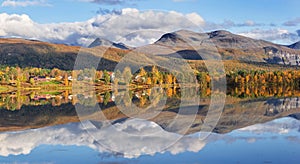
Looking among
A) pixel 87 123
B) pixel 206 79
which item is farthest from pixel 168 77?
pixel 87 123

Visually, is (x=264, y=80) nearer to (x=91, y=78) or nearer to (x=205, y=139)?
(x=91, y=78)

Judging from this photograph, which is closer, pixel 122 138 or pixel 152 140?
pixel 152 140

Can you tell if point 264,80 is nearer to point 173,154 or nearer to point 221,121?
point 221,121

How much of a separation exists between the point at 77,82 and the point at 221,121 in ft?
237

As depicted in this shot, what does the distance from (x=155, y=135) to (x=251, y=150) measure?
5.40m

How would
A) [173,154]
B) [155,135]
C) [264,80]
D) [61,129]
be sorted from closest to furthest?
[173,154] → [155,135] → [61,129] → [264,80]

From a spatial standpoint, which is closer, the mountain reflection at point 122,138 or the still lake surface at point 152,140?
the still lake surface at point 152,140

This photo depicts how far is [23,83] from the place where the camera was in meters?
90.9

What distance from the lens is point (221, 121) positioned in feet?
83.4

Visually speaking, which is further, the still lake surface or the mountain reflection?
the mountain reflection

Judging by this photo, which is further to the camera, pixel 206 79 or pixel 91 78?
pixel 206 79

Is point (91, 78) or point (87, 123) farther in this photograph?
point (91, 78)

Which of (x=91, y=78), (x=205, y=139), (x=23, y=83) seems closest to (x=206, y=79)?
(x=91, y=78)

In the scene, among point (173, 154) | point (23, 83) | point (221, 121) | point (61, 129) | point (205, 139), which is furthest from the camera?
point (23, 83)
